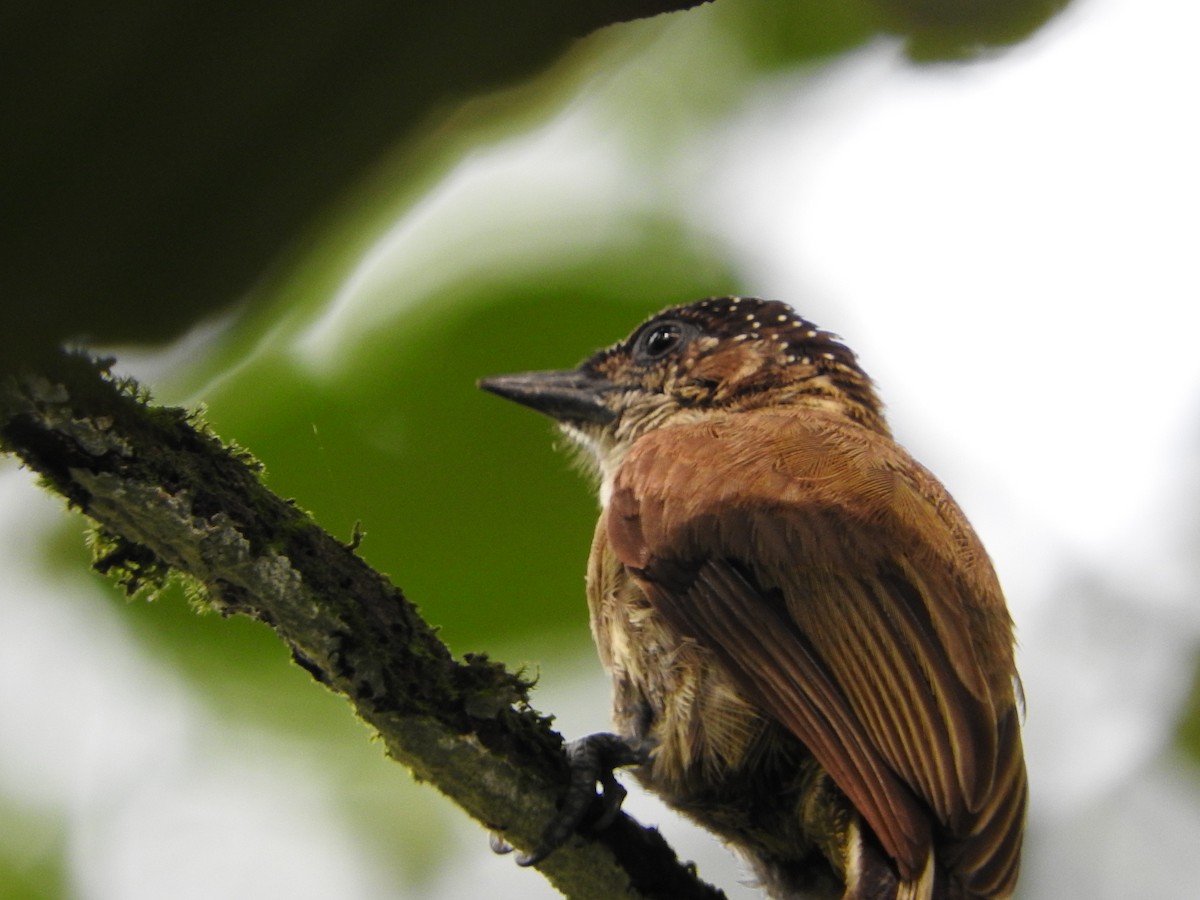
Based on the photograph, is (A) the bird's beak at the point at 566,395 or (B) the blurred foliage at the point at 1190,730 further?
(B) the blurred foliage at the point at 1190,730

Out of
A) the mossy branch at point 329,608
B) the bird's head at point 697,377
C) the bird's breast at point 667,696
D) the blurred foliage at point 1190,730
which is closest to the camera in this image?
the mossy branch at point 329,608

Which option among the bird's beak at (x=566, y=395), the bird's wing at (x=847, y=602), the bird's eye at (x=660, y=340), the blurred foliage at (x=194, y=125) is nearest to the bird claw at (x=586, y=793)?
the bird's wing at (x=847, y=602)

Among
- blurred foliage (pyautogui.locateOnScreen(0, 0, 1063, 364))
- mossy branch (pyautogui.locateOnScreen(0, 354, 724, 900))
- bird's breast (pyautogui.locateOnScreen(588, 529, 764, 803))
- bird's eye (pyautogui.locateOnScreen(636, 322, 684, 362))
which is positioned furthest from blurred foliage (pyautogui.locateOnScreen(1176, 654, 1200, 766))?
blurred foliage (pyautogui.locateOnScreen(0, 0, 1063, 364))

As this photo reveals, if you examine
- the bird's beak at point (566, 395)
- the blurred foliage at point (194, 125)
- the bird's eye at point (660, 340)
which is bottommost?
the blurred foliage at point (194, 125)

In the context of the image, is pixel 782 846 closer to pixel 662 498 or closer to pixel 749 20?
pixel 662 498

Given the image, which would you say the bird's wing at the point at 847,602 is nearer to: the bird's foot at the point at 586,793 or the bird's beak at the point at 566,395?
the bird's foot at the point at 586,793

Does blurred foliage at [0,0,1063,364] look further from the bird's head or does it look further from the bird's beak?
the bird's head

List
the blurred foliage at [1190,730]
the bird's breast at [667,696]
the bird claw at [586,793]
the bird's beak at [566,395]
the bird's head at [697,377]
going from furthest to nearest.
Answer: the blurred foliage at [1190,730] → the bird's head at [697,377] → the bird's beak at [566,395] → the bird's breast at [667,696] → the bird claw at [586,793]

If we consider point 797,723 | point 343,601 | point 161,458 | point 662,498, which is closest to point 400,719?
point 343,601

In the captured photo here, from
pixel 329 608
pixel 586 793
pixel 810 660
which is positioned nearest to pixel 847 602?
pixel 810 660
